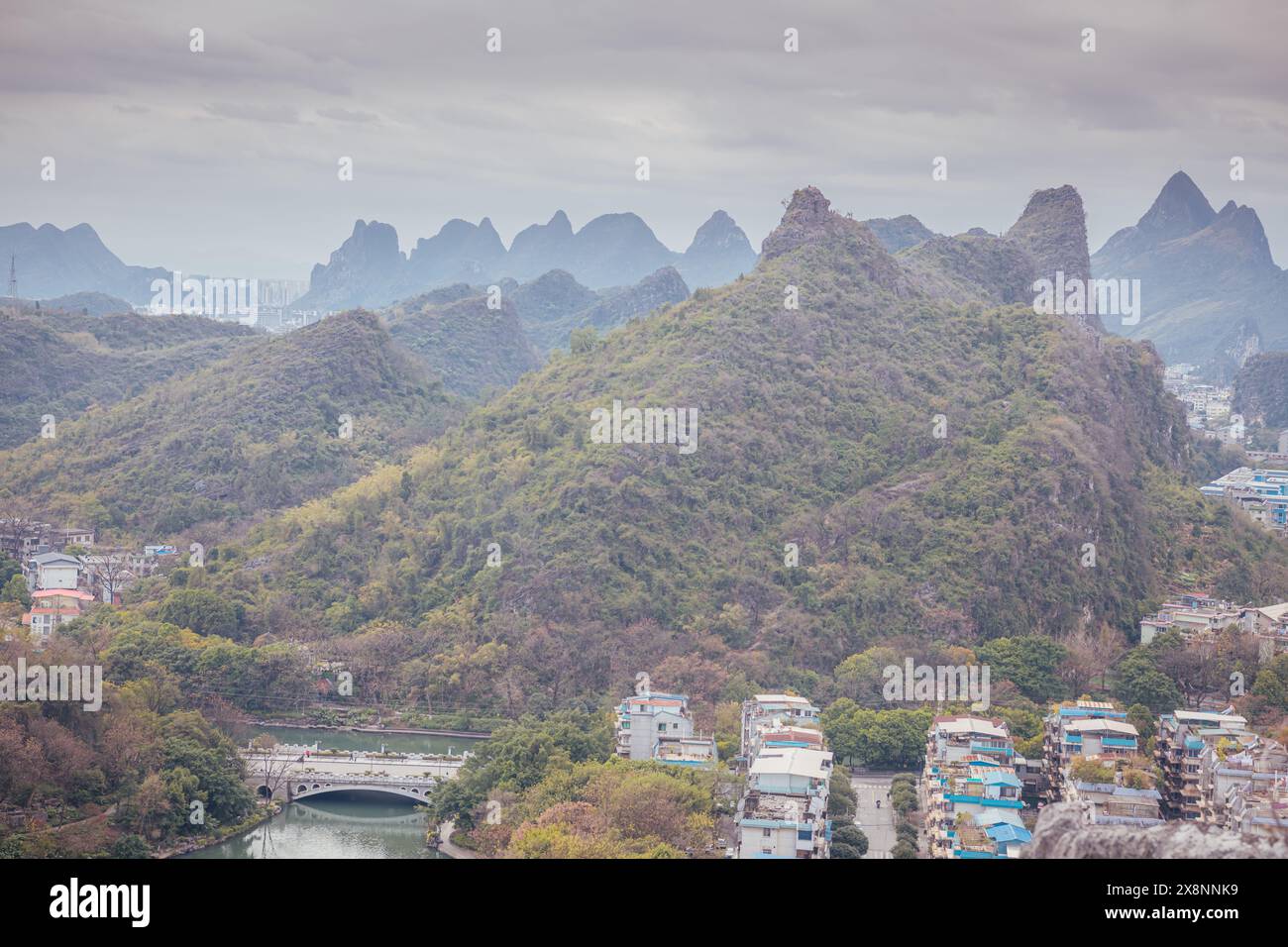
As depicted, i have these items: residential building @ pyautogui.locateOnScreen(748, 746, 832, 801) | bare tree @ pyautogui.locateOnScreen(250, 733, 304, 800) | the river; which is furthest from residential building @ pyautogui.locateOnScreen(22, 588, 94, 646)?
residential building @ pyautogui.locateOnScreen(748, 746, 832, 801)

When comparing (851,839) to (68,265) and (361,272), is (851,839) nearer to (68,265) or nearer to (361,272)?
(361,272)

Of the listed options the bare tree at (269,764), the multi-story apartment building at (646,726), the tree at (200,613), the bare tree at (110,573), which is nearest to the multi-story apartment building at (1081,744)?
the multi-story apartment building at (646,726)

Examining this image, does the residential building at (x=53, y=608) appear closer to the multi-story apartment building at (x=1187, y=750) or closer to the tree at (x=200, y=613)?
the tree at (x=200, y=613)

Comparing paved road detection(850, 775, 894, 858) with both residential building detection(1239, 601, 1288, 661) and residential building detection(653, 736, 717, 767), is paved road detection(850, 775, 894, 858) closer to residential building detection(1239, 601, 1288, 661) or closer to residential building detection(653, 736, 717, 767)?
residential building detection(653, 736, 717, 767)

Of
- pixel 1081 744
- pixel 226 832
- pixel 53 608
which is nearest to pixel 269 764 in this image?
pixel 226 832

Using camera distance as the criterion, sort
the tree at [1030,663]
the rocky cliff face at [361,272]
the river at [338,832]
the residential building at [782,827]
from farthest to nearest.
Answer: the rocky cliff face at [361,272], the tree at [1030,663], the river at [338,832], the residential building at [782,827]
